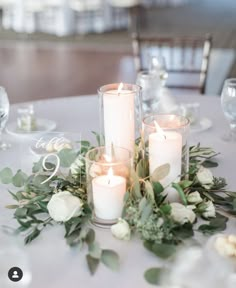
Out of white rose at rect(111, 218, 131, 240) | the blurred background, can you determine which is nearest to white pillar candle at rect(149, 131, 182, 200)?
white rose at rect(111, 218, 131, 240)

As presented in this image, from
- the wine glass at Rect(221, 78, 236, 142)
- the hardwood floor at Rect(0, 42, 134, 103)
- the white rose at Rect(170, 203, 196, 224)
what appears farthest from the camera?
the hardwood floor at Rect(0, 42, 134, 103)

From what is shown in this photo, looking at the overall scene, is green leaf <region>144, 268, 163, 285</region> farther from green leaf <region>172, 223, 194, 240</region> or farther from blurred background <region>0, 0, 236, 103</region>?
blurred background <region>0, 0, 236, 103</region>

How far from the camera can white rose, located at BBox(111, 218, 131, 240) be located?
907 millimetres

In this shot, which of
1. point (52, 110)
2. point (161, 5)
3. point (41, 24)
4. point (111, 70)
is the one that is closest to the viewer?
point (52, 110)

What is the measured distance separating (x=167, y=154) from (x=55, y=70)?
4.75m

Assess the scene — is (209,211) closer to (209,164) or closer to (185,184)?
(185,184)

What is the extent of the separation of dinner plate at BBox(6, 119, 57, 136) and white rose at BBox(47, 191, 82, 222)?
583 mm

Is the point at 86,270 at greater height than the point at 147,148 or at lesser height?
lesser

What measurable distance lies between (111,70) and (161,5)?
15.4 ft

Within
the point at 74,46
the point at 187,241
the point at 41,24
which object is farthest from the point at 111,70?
the point at 187,241

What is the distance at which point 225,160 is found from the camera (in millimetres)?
1315

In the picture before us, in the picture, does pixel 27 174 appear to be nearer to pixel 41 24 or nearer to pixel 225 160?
pixel 225 160

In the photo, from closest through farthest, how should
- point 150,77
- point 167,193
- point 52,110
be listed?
point 167,193
point 150,77
point 52,110

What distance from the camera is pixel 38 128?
5.27 feet
